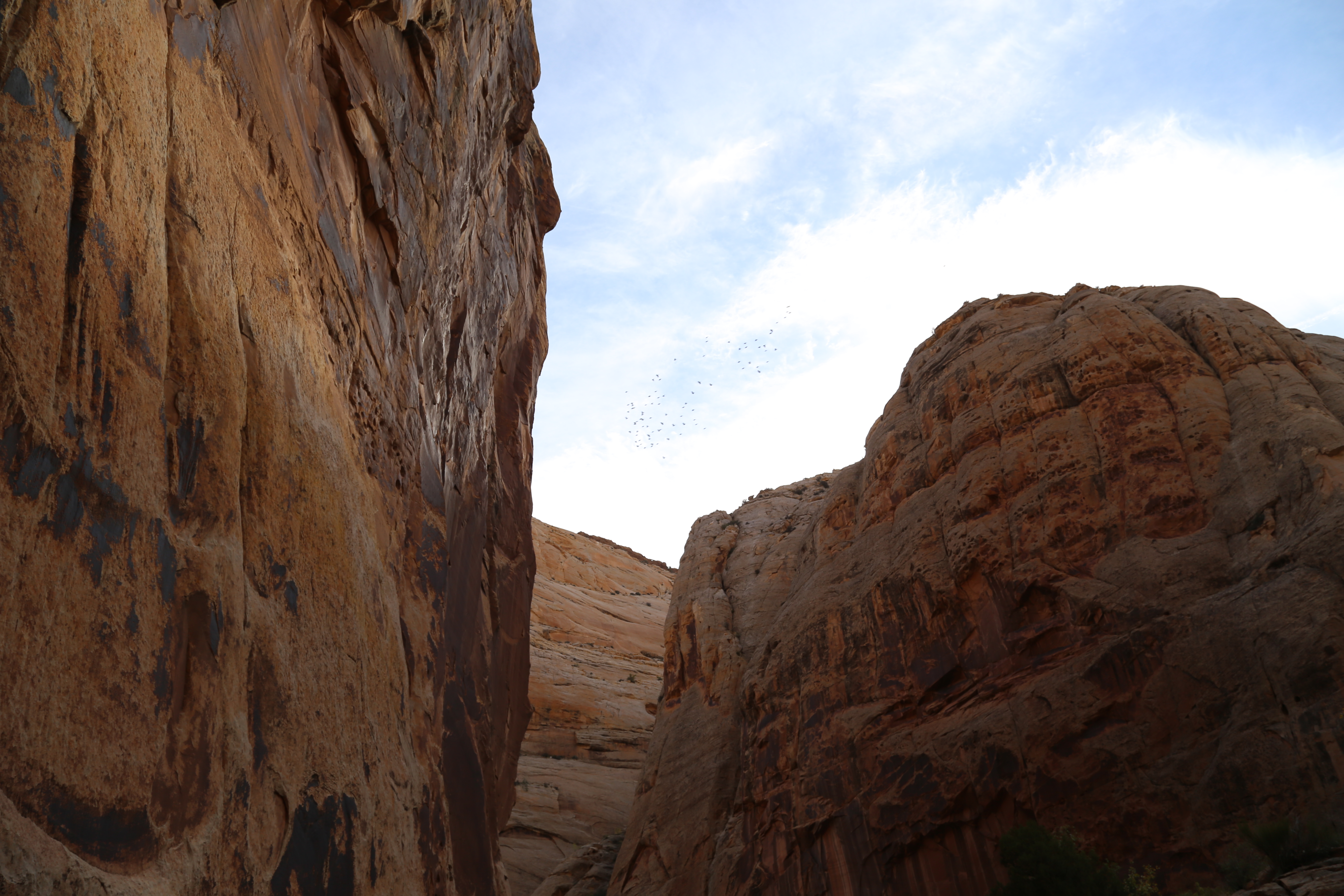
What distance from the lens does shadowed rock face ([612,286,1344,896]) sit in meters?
15.5

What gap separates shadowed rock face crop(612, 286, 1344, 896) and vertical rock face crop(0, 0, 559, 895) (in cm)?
979

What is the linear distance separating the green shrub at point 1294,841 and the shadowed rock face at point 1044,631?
86 cm

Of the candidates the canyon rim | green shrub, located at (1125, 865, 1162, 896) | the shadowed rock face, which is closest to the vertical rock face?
the canyon rim

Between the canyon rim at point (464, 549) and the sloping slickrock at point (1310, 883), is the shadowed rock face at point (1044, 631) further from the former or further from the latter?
the sloping slickrock at point (1310, 883)

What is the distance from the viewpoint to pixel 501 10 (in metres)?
20.8

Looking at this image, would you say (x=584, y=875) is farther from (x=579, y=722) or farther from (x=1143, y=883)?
(x=1143, y=883)

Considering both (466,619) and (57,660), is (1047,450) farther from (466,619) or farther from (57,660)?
(57,660)

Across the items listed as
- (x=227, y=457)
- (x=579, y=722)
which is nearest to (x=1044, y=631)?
(x=227, y=457)

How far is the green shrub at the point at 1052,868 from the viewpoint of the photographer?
15.2 meters

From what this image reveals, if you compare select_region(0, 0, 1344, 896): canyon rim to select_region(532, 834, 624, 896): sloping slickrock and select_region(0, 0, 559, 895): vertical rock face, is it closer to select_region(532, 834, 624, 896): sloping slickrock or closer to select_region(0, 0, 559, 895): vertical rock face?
select_region(0, 0, 559, 895): vertical rock face

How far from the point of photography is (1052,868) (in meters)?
15.7

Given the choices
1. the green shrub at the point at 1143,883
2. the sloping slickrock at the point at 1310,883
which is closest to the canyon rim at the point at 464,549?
the green shrub at the point at 1143,883

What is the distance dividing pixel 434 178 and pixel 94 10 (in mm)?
10097

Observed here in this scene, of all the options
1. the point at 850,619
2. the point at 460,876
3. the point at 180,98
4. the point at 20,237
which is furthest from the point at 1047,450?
the point at 20,237
